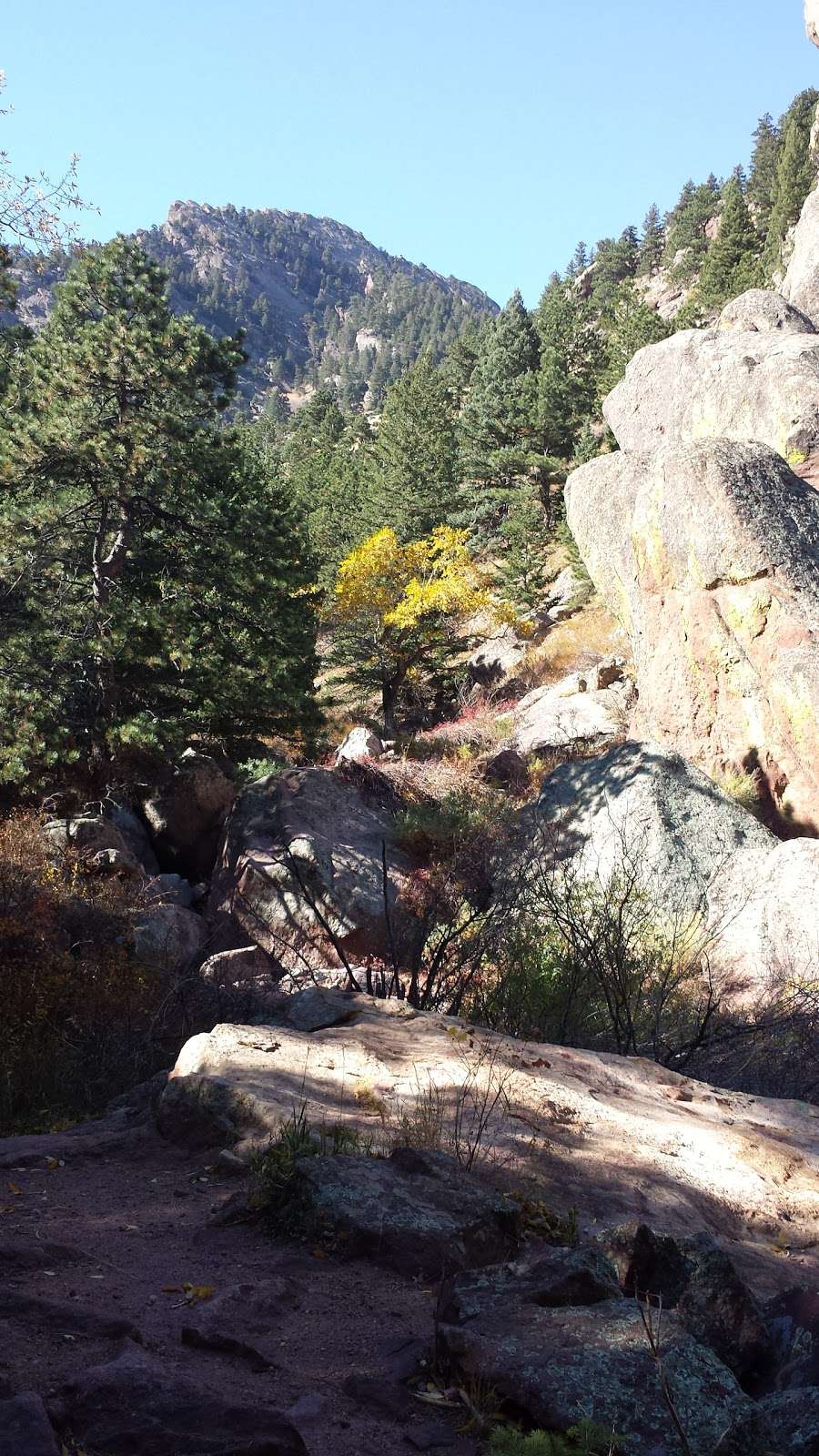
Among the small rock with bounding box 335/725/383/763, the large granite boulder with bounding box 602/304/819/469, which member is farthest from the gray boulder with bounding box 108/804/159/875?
the large granite boulder with bounding box 602/304/819/469

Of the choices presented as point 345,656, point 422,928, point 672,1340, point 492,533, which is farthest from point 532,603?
point 672,1340

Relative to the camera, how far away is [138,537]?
1501 cm

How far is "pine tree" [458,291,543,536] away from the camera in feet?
127

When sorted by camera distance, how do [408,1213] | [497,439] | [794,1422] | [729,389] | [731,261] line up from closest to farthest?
[794,1422] → [408,1213] → [729,389] → [497,439] → [731,261]

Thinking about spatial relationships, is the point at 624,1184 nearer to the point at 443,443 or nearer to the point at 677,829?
the point at 677,829

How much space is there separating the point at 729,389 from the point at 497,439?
19.6m

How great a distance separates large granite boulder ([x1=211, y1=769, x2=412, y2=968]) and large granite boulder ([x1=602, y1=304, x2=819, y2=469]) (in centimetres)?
962

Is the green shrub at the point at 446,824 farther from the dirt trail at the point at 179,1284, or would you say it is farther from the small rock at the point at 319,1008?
the dirt trail at the point at 179,1284

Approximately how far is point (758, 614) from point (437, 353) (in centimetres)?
16765

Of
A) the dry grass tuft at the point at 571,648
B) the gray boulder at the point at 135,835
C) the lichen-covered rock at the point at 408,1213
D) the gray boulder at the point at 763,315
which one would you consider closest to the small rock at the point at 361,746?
the gray boulder at the point at 135,835

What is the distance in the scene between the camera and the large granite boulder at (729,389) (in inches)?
791

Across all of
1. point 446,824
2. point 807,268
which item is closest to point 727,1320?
point 446,824

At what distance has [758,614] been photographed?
586 inches

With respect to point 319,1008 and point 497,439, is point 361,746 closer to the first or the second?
point 319,1008
